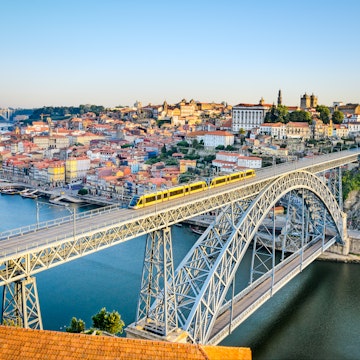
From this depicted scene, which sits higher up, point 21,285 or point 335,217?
point 21,285

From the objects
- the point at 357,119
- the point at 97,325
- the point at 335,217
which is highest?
the point at 357,119

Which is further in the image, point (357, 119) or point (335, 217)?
point (357, 119)

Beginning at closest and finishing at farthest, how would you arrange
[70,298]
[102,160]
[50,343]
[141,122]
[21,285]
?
1. [50,343]
2. [21,285]
3. [70,298]
4. [102,160]
5. [141,122]

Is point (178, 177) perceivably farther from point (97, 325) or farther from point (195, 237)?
point (97, 325)

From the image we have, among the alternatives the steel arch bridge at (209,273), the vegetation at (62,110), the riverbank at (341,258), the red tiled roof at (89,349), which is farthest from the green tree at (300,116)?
the vegetation at (62,110)

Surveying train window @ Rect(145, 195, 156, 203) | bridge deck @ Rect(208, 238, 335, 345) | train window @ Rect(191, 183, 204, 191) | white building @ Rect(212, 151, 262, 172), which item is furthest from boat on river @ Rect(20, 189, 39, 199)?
train window @ Rect(145, 195, 156, 203)

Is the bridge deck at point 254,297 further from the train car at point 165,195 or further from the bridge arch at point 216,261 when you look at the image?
the train car at point 165,195

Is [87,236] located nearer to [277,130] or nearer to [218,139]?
[218,139]

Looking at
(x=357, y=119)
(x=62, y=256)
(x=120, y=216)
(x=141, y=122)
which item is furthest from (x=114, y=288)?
(x=141, y=122)
